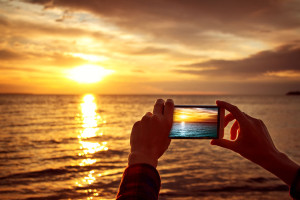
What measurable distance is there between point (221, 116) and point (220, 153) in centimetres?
1555

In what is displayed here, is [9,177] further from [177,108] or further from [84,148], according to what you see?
[177,108]

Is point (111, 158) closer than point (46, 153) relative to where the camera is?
Yes

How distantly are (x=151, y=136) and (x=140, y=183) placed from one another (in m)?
0.27

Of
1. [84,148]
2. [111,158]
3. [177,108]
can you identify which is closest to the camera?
[177,108]

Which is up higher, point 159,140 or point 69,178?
point 159,140

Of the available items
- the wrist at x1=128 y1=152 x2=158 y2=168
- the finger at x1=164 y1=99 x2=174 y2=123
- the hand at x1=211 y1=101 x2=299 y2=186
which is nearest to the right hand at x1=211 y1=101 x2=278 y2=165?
the hand at x1=211 y1=101 x2=299 y2=186

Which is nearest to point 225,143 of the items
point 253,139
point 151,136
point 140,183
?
point 253,139

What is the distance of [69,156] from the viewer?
16328mm

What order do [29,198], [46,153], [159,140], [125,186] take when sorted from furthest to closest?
[46,153] < [29,198] < [159,140] < [125,186]

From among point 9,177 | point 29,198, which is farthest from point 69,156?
point 29,198

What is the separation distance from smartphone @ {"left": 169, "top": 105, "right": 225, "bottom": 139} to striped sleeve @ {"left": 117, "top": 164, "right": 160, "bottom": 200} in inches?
21.3

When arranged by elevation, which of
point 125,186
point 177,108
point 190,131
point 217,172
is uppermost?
point 177,108

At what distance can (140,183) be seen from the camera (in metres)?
1.11

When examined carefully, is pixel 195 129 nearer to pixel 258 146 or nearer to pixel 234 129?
pixel 234 129
